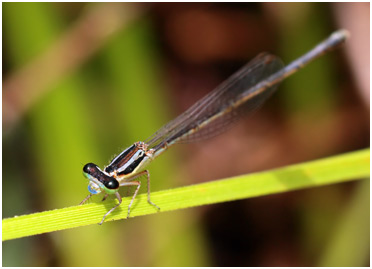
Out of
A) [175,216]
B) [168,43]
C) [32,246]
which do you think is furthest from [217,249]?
[168,43]

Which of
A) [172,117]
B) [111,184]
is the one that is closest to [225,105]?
[172,117]

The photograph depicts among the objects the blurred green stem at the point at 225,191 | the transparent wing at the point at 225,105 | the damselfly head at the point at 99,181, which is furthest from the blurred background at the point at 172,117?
the blurred green stem at the point at 225,191

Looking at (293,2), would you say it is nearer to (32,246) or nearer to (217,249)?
(217,249)

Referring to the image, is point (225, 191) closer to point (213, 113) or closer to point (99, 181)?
point (99, 181)

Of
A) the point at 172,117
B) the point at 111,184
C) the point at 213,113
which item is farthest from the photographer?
the point at 172,117

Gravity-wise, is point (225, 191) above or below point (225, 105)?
below

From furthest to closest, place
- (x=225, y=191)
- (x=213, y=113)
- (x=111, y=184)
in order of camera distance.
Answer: (x=213, y=113)
(x=111, y=184)
(x=225, y=191)
